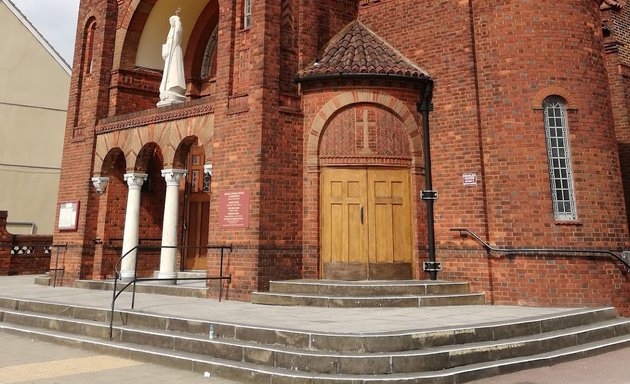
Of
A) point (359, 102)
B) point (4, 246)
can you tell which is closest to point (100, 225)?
point (4, 246)

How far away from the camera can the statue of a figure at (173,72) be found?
1262 centimetres

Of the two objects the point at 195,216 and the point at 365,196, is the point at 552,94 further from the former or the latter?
the point at 195,216

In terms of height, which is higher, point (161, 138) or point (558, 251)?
point (161, 138)

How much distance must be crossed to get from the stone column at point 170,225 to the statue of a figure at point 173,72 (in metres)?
2.23

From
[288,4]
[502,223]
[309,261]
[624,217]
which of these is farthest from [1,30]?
[624,217]

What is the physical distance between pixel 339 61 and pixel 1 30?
1873 cm

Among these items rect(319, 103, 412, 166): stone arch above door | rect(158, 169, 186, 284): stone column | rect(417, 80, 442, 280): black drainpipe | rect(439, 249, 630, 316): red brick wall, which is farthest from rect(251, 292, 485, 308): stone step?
rect(158, 169, 186, 284): stone column

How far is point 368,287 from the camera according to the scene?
8.58 metres

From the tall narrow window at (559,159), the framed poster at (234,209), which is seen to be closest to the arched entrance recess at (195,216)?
the framed poster at (234,209)

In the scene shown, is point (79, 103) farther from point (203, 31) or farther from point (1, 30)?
point (1, 30)

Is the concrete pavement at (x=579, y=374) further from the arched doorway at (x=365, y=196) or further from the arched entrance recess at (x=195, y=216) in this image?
the arched entrance recess at (x=195, y=216)

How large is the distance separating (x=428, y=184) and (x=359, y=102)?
7.60 feet

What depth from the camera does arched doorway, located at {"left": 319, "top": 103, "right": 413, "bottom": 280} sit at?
9852 mm

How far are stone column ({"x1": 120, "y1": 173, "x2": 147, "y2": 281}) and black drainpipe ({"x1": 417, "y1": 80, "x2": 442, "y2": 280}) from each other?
721cm
